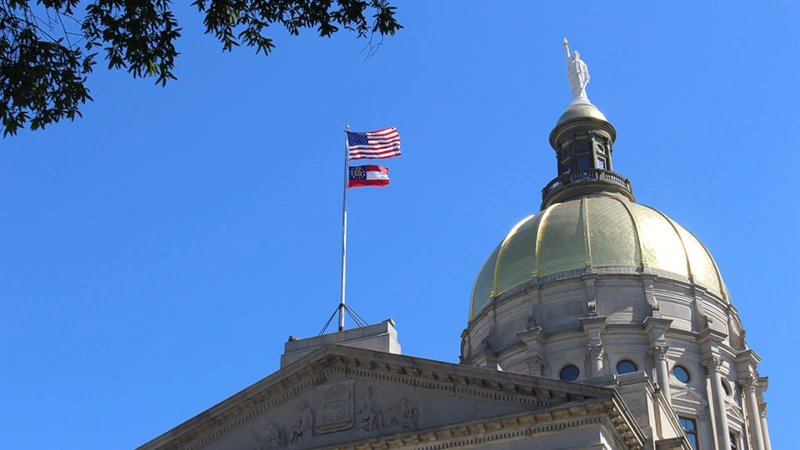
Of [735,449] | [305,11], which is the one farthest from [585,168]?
[305,11]

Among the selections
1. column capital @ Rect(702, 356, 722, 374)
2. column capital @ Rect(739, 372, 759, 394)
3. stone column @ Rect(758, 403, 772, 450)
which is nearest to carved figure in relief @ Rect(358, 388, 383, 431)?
column capital @ Rect(702, 356, 722, 374)

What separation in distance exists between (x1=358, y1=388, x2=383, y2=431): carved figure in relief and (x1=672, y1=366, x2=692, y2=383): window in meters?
23.5

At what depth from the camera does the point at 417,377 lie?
32.3 meters

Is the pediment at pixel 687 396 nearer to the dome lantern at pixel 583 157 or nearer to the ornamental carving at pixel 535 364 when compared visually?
the ornamental carving at pixel 535 364

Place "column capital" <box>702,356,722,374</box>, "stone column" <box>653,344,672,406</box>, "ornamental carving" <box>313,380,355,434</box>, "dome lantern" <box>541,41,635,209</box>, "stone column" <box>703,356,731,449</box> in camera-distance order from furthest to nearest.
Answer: "dome lantern" <box>541,41,635,209</box>
"column capital" <box>702,356,722,374</box>
"stone column" <box>653,344,672,406</box>
"stone column" <box>703,356,731,449</box>
"ornamental carving" <box>313,380,355,434</box>

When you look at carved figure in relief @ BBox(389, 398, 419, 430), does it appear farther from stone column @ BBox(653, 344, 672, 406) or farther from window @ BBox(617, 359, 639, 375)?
window @ BBox(617, 359, 639, 375)

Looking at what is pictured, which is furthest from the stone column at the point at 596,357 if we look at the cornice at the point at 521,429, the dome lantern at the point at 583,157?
the cornice at the point at 521,429

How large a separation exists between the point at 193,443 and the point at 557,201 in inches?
1252

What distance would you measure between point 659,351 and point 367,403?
74.4 ft

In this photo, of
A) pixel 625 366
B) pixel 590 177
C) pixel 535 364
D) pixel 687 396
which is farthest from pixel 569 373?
pixel 590 177

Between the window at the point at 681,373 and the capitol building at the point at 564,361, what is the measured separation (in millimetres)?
72

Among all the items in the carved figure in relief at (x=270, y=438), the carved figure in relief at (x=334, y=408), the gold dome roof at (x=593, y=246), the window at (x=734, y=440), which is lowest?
the carved figure in relief at (x=270, y=438)

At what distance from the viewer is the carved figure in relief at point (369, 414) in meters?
32.3

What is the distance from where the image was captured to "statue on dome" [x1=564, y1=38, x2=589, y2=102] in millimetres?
69694
